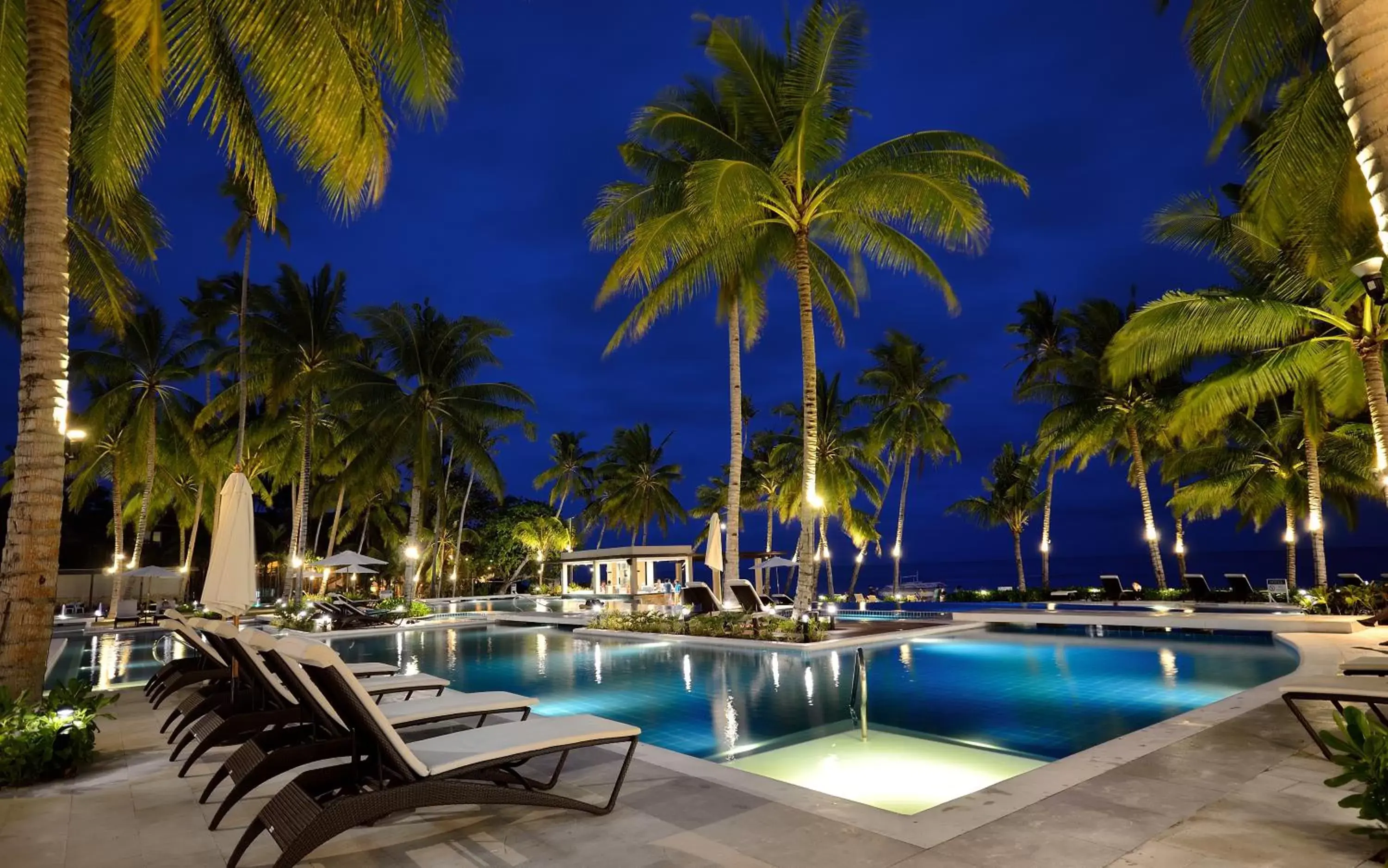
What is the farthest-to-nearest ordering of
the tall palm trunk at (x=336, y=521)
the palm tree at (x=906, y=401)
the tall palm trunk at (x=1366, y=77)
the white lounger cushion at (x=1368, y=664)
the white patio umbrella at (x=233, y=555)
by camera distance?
the tall palm trunk at (x=336, y=521) → the palm tree at (x=906, y=401) → the white patio umbrella at (x=233, y=555) → the white lounger cushion at (x=1368, y=664) → the tall palm trunk at (x=1366, y=77)

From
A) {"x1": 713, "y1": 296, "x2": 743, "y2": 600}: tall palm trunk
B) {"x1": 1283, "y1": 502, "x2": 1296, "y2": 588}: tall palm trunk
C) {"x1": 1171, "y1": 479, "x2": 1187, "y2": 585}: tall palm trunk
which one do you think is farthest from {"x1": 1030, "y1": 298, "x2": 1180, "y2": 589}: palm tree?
{"x1": 713, "y1": 296, "x2": 743, "y2": 600}: tall palm trunk

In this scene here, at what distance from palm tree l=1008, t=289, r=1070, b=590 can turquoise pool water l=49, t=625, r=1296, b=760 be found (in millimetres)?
12663

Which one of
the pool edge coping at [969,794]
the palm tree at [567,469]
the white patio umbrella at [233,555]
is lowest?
the pool edge coping at [969,794]

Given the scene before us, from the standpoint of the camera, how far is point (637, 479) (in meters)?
37.0

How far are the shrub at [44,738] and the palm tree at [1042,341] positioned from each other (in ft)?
87.5

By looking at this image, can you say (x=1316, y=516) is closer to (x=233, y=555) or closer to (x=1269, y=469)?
(x=1269, y=469)

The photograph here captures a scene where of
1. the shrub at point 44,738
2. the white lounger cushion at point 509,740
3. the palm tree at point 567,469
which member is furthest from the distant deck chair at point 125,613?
the white lounger cushion at point 509,740

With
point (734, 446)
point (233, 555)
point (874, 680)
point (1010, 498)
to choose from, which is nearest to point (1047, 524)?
point (1010, 498)

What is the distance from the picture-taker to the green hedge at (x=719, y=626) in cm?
1284

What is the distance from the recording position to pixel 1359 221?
8.16 metres

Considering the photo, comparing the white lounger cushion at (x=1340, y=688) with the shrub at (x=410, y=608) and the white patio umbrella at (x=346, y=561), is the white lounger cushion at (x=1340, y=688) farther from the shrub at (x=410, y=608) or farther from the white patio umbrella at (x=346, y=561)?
the white patio umbrella at (x=346, y=561)

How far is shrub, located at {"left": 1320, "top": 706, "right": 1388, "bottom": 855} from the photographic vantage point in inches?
123

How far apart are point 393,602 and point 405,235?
311ft

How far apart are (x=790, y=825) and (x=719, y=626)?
1031cm
